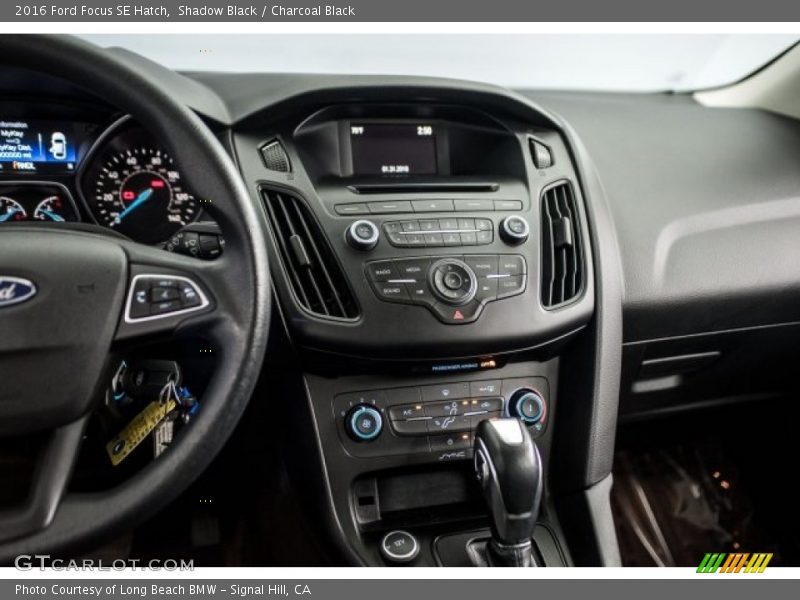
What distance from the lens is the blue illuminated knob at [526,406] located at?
1.24 meters

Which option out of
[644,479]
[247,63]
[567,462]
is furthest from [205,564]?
[644,479]

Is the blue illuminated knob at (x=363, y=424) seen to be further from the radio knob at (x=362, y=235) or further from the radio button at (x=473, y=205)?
the radio button at (x=473, y=205)

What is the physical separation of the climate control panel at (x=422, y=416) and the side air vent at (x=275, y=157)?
400mm

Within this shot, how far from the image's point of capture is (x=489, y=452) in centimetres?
103

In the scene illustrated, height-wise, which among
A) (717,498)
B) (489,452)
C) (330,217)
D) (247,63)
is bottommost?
(717,498)

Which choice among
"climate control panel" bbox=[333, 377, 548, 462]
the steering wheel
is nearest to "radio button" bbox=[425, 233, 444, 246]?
"climate control panel" bbox=[333, 377, 548, 462]

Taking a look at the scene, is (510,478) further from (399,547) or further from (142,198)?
(142,198)

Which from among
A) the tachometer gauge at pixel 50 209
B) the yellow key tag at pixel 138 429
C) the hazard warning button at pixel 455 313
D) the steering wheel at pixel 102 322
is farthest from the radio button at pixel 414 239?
the tachometer gauge at pixel 50 209

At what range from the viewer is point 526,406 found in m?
1.24

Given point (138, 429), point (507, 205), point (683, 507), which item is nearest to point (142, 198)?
point (138, 429)

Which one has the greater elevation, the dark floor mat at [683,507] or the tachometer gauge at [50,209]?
the tachometer gauge at [50,209]

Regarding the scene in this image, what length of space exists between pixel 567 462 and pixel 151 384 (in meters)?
0.73

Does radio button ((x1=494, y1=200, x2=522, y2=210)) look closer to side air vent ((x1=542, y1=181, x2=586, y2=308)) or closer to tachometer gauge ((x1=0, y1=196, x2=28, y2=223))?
side air vent ((x1=542, y1=181, x2=586, y2=308))

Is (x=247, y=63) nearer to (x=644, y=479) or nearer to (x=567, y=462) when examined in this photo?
(x=567, y=462)
